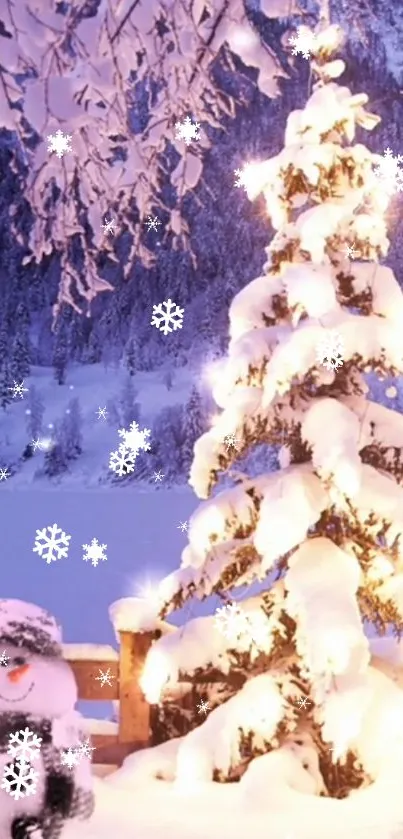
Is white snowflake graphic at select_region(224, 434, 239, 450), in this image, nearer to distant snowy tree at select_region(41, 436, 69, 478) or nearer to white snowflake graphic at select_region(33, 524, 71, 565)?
white snowflake graphic at select_region(33, 524, 71, 565)

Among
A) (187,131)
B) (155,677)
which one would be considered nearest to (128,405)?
(155,677)

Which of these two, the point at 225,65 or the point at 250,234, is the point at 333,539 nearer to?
the point at 225,65

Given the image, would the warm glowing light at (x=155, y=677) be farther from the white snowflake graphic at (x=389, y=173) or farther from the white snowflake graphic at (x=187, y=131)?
the white snowflake graphic at (x=187, y=131)

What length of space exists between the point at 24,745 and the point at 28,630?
548 mm

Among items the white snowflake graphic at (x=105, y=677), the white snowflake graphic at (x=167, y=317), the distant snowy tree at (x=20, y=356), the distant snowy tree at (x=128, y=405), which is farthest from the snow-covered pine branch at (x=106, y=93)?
the distant snowy tree at (x=20, y=356)

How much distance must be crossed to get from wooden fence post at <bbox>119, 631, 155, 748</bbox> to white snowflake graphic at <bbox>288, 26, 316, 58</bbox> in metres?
3.75

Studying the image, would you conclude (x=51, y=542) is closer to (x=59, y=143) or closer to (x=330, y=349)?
(x=330, y=349)

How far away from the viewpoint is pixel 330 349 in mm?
5734

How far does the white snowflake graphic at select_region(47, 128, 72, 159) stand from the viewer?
3123 millimetres

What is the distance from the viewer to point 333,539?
615cm

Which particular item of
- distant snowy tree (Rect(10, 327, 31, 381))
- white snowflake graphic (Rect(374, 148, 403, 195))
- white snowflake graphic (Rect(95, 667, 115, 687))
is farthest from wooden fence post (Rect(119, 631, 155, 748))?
distant snowy tree (Rect(10, 327, 31, 381))

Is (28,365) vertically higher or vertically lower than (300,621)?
higher

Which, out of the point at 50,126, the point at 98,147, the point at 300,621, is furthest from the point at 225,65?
the point at 300,621

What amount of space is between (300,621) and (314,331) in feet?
5.37
